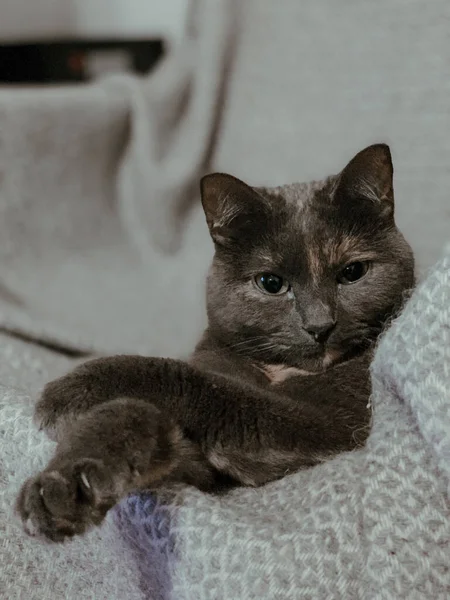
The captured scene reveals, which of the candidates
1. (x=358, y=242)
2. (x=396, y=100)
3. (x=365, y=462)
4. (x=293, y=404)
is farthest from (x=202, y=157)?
(x=365, y=462)

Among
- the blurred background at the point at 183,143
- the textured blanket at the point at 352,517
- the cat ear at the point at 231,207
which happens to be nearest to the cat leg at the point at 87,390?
the textured blanket at the point at 352,517

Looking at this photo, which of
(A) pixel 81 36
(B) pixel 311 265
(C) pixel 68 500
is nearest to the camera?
(C) pixel 68 500

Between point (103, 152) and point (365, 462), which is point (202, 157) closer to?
point (103, 152)

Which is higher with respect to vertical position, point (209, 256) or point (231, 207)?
point (231, 207)

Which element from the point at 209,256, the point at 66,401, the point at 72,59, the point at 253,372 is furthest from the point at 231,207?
the point at 72,59

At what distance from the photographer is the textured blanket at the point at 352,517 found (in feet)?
1.87

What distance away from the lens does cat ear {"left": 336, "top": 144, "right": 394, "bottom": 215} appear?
809 millimetres

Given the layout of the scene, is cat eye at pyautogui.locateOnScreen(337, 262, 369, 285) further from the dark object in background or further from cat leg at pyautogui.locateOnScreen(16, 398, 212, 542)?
the dark object in background

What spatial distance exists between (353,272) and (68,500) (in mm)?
451

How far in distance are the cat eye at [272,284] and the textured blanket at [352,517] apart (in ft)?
0.62

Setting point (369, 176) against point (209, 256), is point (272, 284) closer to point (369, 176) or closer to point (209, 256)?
point (369, 176)

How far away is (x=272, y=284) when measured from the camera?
829 millimetres

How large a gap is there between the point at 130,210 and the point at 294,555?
→ 1398 millimetres

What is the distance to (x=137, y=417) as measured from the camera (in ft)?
2.04
